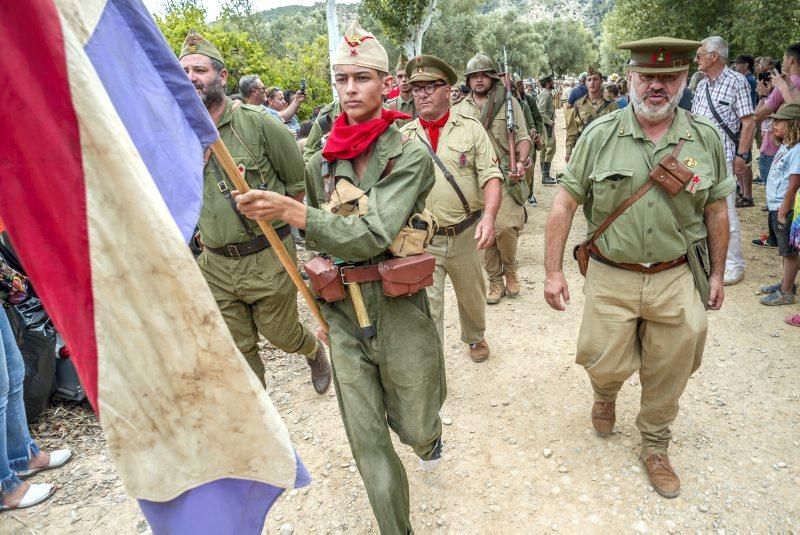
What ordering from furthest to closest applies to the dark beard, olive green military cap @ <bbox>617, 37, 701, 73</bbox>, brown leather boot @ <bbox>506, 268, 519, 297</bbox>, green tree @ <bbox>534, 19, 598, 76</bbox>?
green tree @ <bbox>534, 19, 598, 76</bbox> → brown leather boot @ <bbox>506, 268, 519, 297</bbox> → the dark beard → olive green military cap @ <bbox>617, 37, 701, 73</bbox>

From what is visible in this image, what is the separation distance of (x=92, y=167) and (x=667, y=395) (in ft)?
10.3

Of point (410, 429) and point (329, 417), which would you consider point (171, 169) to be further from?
point (329, 417)

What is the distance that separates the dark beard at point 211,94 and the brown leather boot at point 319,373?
207cm

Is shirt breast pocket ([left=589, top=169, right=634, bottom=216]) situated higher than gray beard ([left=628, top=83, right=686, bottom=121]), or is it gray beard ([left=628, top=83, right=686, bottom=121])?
gray beard ([left=628, top=83, right=686, bottom=121])

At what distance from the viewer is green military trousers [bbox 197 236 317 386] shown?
383 centimetres

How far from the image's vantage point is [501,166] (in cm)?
624

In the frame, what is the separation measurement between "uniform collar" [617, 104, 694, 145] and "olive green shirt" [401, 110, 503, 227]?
142 centimetres

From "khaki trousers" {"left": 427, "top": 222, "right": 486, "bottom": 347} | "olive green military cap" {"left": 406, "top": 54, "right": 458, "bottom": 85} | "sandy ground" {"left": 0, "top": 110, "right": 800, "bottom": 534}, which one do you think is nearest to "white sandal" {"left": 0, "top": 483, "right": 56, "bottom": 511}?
"sandy ground" {"left": 0, "top": 110, "right": 800, "bottom": 534}

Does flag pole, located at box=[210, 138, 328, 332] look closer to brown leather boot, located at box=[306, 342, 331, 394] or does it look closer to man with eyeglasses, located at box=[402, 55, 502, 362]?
man with eyeglasses, located at box=[402, 55, 502, 362]

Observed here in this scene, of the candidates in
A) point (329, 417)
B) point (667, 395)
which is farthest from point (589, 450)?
point (329, 417)

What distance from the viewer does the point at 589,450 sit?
3.70 meters

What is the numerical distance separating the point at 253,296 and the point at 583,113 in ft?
27.1

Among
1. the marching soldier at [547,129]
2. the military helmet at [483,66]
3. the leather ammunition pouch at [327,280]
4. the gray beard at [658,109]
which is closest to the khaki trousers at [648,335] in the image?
the gray beard at [658,109]

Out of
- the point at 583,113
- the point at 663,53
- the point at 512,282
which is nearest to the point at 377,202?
the point at 663,53
